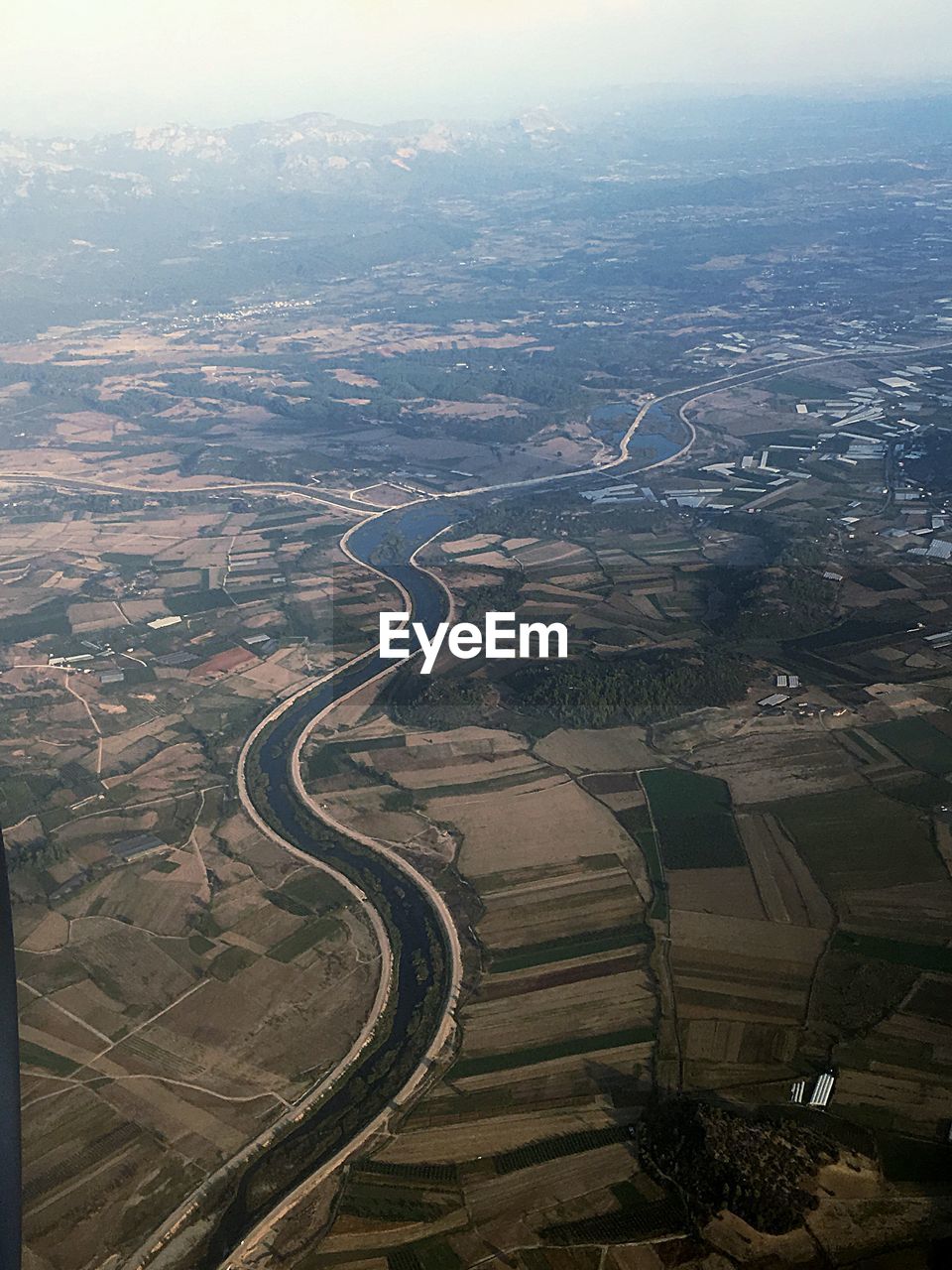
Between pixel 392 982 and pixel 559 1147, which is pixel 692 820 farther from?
pixel 559 1147

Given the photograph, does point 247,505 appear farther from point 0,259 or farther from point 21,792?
point 0,259

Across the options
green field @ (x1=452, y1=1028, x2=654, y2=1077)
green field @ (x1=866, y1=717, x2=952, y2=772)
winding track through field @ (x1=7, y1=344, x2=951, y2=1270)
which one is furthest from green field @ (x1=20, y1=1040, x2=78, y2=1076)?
green field @ (x1=866, y1=717, x2=952, y2=772)

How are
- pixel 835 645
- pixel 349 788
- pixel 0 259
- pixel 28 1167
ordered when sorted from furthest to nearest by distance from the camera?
pixel 0 259
pixel 835 645
pixel 349 788
pixel 28 1167

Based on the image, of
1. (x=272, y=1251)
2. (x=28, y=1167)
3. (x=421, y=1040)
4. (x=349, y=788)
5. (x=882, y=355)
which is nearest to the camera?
(x=272, y=1251)

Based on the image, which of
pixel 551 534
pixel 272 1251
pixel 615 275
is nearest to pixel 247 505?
pixel 551 534

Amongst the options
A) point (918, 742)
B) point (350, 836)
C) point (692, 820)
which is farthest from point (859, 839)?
point (350, 836)

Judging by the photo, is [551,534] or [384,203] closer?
[551,534]
